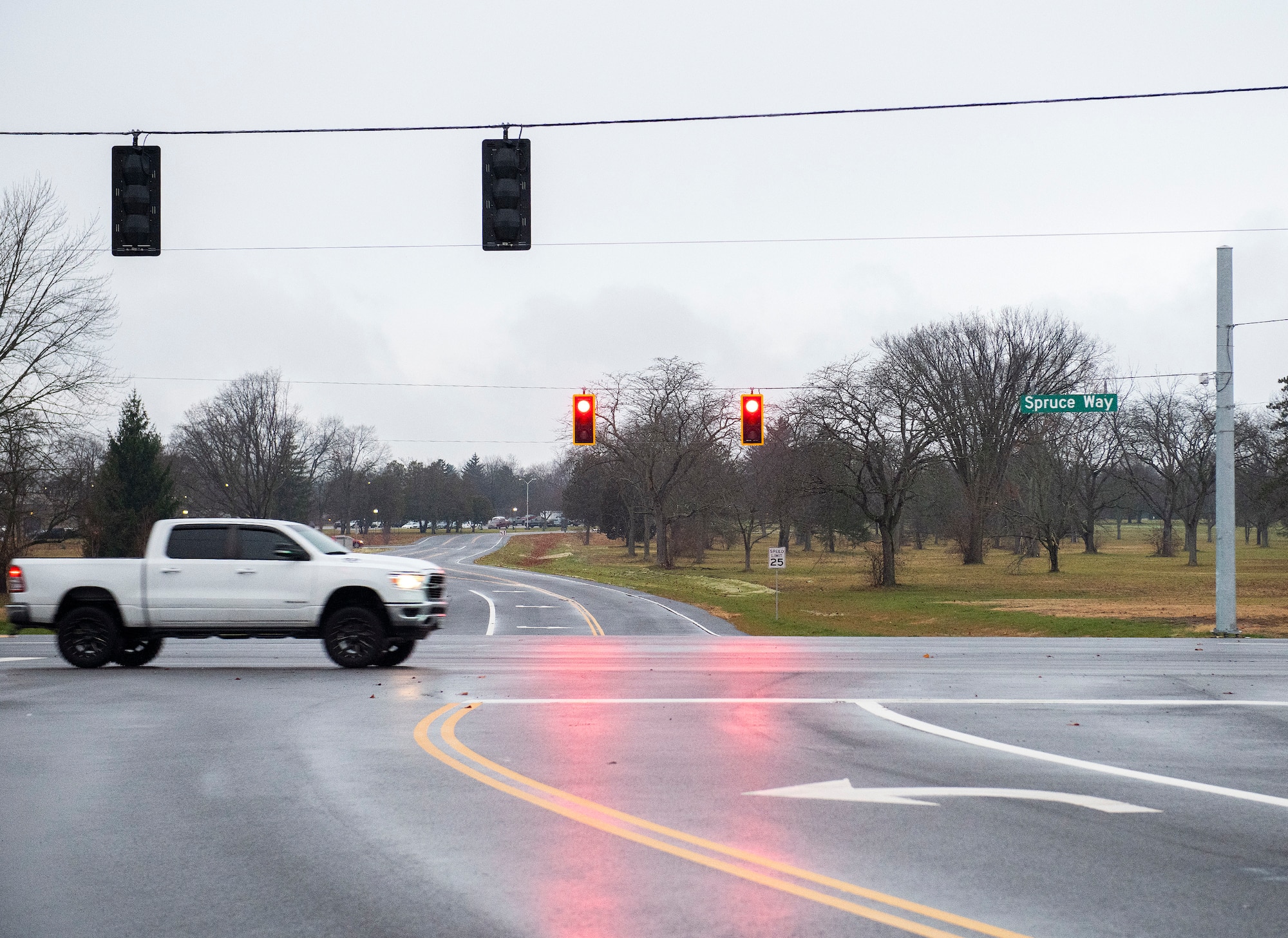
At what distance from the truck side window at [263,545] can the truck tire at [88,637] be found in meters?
1.96

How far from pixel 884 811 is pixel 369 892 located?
322 cm

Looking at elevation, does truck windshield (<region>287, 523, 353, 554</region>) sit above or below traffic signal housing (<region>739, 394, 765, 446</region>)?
below

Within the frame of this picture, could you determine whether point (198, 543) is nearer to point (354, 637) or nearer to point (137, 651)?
point (137, 651)

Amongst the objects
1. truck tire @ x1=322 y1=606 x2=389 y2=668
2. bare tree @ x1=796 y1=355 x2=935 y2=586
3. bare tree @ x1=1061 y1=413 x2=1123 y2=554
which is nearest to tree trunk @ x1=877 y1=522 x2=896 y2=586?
bare tree @ x1=796 y1=355 x2=935 y2=586

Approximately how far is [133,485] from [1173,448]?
8095cm

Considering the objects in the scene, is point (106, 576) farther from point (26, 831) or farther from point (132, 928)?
point (132, 928)

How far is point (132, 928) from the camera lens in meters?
5.02

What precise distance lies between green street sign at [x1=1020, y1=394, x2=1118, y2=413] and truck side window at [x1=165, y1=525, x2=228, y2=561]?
16596 mm

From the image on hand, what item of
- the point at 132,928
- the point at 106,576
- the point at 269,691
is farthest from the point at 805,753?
the point at 106,576

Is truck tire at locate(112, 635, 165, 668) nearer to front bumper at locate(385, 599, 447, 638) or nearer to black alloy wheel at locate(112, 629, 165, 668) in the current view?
black alloy wheel at locate(112, 629, 165, 668)

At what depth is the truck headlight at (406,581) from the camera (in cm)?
1506

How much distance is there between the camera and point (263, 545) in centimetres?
1538

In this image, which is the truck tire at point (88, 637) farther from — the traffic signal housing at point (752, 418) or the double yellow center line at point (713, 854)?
the traffic signal housing at point (752, 418)

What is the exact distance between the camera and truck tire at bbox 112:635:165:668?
15430mm
